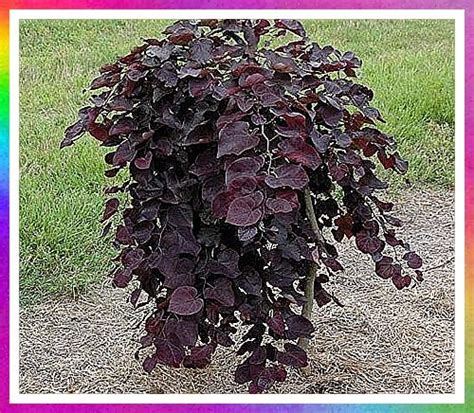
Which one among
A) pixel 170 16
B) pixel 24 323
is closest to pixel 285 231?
pixel 170 16

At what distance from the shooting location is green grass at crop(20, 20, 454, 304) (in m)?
2.53

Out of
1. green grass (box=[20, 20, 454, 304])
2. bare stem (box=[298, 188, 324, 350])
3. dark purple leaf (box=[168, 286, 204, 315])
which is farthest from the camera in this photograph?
green grass (box=[20, 20, 454, 304])

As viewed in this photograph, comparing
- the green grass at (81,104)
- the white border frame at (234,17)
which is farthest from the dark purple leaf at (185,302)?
the green grass at (81,104)

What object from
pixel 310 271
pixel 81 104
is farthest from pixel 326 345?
pixel 81 104

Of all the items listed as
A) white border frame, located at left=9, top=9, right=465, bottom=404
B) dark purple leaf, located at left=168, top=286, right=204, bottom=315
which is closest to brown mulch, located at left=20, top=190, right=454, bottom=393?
white border frame, located at left=9, top=9, right=465, bottom=404

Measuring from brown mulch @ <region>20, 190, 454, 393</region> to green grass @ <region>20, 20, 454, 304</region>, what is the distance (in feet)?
0.70

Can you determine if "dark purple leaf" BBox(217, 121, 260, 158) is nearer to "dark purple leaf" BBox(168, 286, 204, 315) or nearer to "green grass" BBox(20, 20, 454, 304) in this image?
"dark purple leaf" BBox(168, 286, 204, 315)

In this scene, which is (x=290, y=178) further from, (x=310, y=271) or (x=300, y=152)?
(x=310, y=271)

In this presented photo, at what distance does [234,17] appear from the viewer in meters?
1.57

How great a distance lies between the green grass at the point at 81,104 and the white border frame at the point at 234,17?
75cm

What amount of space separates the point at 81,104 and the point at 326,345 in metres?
1.53

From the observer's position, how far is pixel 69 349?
2094 mm

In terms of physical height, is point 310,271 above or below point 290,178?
below

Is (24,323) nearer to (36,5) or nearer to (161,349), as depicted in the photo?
(161,349)
